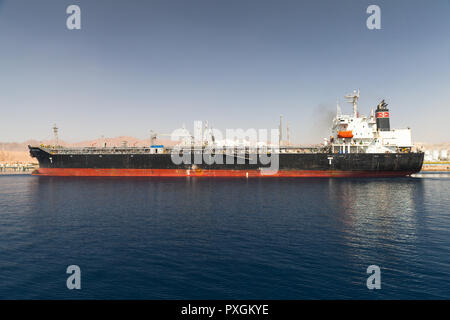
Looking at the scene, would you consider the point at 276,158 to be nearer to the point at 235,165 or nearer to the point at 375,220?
the point at 235,165

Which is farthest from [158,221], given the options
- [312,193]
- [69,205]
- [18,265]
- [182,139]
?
[182,139]

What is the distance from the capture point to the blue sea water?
1223 cm

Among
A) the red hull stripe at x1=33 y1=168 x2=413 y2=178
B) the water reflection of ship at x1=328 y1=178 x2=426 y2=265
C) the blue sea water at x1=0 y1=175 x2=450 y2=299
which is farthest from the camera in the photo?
the red hull stripe at x1=33 y1=168 x2=413 y2=178

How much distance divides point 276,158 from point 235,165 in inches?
439

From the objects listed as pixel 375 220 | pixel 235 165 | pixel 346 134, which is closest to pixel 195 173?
pixel 235 165

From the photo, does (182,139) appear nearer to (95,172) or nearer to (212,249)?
(95,172)

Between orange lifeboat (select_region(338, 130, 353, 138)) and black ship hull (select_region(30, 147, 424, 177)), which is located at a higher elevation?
orange lifeboat (select_region(338, 130, 353, 138))

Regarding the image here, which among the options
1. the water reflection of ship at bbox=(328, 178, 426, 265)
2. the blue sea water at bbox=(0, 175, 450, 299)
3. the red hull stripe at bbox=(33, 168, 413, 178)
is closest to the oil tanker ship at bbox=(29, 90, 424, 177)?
the red hull stripe at bbox=(33, 168, 413, 178)

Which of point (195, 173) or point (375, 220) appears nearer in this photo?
point (375, 220)

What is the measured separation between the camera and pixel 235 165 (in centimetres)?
6119

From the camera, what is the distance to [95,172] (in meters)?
66.8

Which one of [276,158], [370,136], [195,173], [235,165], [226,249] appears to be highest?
[370,136]

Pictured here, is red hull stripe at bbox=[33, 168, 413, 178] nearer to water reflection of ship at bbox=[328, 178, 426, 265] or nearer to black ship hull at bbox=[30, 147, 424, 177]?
black ship hull at bbox=[30, 147, 424, 177]

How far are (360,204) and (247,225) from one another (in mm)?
18052
